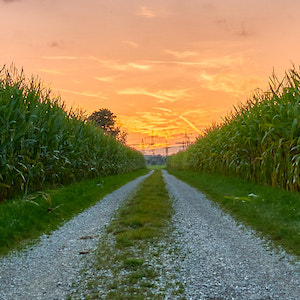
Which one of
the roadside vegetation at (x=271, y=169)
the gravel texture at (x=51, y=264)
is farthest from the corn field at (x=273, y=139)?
the gravel texture at (x=51, y=264)

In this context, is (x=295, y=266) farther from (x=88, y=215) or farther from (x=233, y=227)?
(x=88, y=215)

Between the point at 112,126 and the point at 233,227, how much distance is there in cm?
6887

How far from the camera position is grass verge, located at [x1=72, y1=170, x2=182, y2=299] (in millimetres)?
4363

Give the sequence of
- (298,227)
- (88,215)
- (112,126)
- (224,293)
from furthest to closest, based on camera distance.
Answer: (112,126) < (88,215) < (298,227) < (224,293)

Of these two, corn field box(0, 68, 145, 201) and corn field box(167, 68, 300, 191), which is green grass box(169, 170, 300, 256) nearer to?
corn field box(167, 68, 300, 191)

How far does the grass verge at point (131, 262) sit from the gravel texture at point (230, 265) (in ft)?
1.30

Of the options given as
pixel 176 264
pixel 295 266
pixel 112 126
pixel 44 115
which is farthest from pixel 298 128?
pixel 112 126

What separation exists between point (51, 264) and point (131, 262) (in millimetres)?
1540

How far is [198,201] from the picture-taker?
13562 mm

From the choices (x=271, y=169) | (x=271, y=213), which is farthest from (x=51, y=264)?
(x=271, y=169)

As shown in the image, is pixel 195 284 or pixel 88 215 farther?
pixel 88 215

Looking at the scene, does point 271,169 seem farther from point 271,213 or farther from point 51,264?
point 51,264

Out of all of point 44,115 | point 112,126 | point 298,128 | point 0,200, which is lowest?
point 0,200

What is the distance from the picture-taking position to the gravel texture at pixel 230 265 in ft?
14.3
